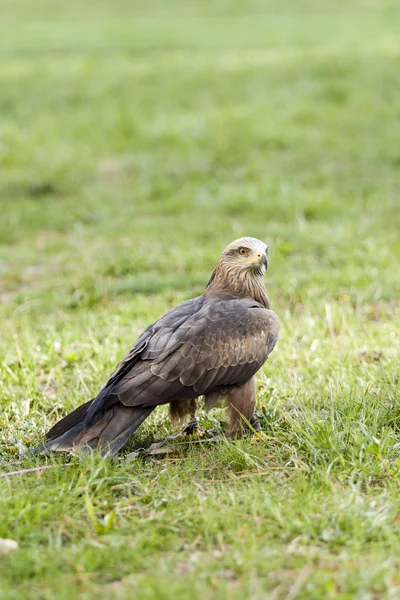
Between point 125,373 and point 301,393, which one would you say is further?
point 301,393

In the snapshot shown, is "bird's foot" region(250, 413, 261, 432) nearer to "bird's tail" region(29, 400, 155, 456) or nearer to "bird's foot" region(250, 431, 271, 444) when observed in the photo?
"bird's foot" region(250, 431, 271, 444)

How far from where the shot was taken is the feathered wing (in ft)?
14.0

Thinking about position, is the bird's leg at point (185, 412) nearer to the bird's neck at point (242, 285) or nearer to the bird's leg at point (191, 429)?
the bird's leg at point (191, 429)

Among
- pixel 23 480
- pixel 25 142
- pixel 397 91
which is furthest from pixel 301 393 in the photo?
pixel 397 91

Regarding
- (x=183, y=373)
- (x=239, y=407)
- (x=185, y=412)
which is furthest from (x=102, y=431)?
(x=239, y=407)

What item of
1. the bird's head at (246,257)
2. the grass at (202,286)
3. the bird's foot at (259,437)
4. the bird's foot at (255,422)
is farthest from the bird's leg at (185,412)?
the bird's head at (246,257)

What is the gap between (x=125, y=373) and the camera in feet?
14.5

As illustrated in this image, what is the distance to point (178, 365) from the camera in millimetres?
4359

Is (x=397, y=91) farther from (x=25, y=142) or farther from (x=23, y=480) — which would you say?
(x=23, y=480)

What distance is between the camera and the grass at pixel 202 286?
3342 millimetres

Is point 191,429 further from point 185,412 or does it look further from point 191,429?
point 185,412

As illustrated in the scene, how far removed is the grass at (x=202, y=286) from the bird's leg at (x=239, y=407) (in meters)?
0.14

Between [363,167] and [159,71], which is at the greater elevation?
[159,71]

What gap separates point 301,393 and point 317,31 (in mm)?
17575
